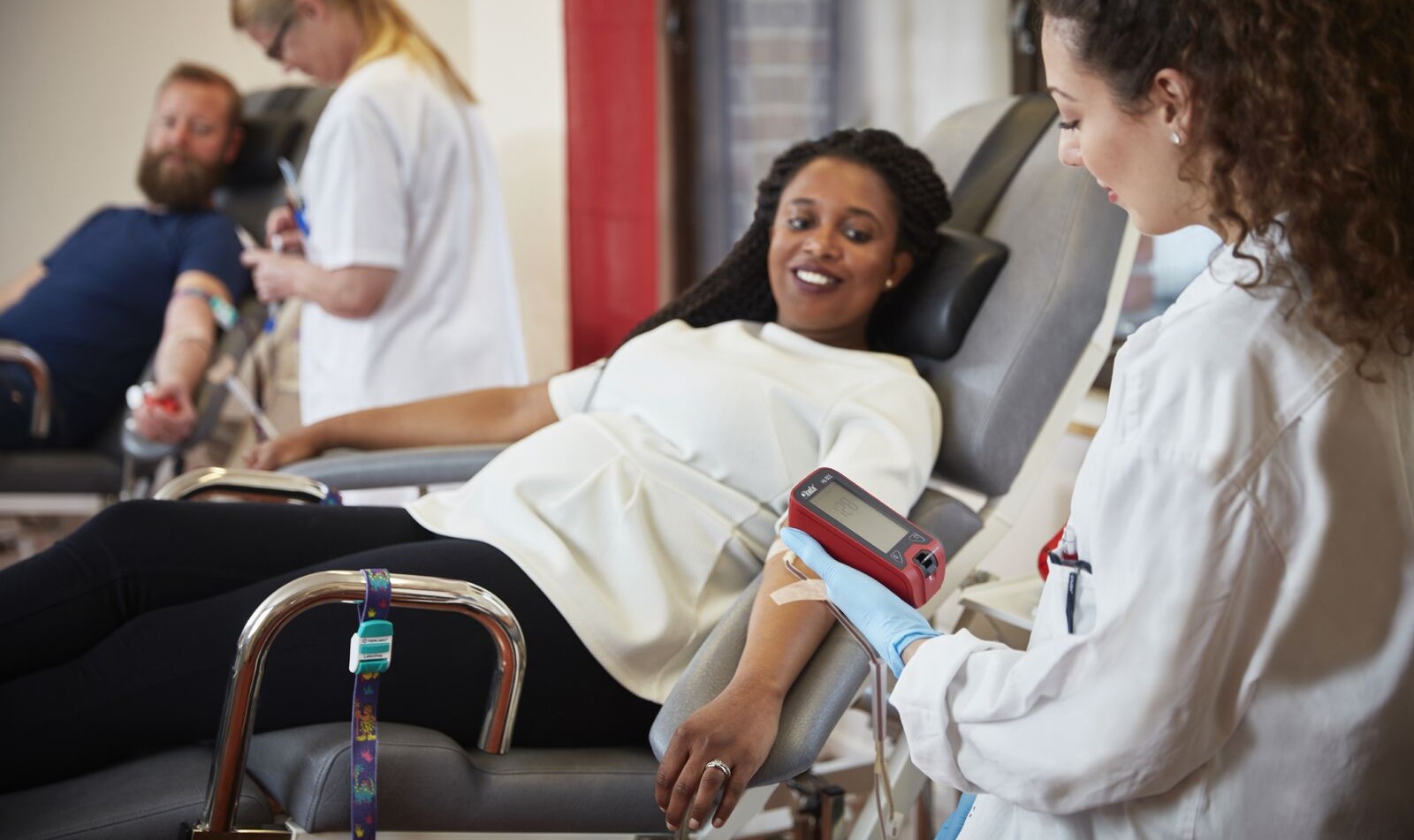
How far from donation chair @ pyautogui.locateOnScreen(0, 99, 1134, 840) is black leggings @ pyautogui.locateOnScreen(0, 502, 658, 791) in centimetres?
3

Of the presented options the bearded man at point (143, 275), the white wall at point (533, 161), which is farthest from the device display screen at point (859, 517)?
the white wall at point (533, 161)

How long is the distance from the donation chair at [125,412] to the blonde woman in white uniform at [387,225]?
17.1 inches

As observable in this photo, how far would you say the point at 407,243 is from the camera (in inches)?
93.2

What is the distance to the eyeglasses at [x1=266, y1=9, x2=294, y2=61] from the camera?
2.29 metres

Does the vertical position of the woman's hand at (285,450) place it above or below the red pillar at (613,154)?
below

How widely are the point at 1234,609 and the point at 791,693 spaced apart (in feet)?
1.61

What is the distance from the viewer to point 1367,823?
2.81 ft

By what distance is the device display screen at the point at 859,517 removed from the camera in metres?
1.04

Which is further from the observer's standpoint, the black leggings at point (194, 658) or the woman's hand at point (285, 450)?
the woman's hand at point (285, 450)

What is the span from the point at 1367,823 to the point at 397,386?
188cm

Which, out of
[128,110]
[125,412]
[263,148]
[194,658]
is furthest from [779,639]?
[128,110]

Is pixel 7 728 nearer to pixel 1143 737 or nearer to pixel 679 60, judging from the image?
pixel 1143 737

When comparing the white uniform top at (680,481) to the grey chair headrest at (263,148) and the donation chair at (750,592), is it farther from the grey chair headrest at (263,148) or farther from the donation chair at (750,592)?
the grey chair headrest at (263,148)

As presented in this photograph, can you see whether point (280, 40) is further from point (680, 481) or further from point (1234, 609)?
point (1234, 609)
